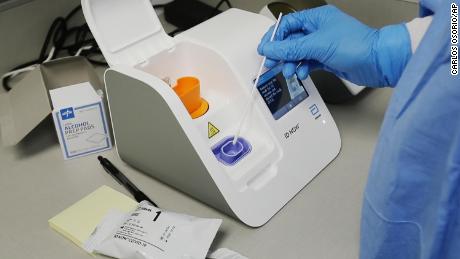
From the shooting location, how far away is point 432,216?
516 mm

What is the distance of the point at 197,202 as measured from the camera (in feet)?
2.46

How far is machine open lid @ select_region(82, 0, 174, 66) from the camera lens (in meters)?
0.74

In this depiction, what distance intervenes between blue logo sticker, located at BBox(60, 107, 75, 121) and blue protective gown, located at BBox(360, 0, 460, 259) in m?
0.48

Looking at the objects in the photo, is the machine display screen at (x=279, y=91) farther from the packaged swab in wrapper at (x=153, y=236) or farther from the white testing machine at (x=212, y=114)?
the packaged swab in wrapper at (x=153, y=236)

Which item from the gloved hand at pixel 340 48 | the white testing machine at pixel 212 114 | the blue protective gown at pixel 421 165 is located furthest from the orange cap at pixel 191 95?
the blue protective gown at pixel 421 165

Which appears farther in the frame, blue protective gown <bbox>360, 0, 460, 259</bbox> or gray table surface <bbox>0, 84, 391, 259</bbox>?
gray table surface <bbox>0, 84, 391, 259</bbox>

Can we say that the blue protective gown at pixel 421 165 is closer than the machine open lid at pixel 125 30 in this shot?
Yes

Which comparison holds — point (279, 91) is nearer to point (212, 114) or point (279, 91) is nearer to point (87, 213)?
point (212, 114)

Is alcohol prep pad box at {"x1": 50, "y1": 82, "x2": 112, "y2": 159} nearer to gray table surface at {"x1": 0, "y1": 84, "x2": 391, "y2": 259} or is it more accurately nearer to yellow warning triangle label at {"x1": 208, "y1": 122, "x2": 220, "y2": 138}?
gray table surface at {"x1": 0, "y1": 84, "x2": 391, "y2": 259}

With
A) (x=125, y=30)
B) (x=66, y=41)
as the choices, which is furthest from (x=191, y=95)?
(x=66, y=41)

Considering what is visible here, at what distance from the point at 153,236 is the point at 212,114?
207 millimetres

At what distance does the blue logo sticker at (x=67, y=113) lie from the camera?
787mm

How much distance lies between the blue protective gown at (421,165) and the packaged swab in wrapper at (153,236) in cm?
21

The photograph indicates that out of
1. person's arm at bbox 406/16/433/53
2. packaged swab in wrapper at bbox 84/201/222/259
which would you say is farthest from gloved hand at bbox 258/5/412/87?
packaged swab in wrapper at bbox 84/201/222/259
